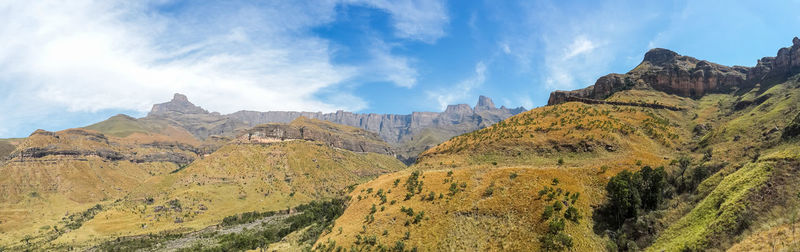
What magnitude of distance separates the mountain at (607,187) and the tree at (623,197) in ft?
0.42

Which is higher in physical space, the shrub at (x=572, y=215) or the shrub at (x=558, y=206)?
the shrub at (x=558, y=206)

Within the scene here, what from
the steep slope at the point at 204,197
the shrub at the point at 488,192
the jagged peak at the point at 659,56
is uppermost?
the jagged peak at the point at 659,56

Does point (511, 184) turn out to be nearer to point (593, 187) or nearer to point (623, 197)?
point (593, 187)

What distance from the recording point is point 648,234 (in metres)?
30.2

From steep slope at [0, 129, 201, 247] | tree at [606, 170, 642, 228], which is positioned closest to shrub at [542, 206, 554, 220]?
tree at [606, 170, 642, 228]

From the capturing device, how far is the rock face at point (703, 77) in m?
84.2

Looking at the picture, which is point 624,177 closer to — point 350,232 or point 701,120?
point 350,232

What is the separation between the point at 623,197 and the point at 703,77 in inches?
3432

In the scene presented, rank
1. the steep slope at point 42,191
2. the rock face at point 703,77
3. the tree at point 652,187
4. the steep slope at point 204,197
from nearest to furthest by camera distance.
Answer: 1. the tree at point 652,187
2. the rock face at point 703,77
3. the steep slope at point 204,197
4. the steep slope at point 42,191

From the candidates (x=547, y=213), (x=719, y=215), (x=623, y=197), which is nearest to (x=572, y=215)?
(x=547, y=213)

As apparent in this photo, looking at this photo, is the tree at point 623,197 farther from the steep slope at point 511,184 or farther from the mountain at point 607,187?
the steep slope at point 511,184

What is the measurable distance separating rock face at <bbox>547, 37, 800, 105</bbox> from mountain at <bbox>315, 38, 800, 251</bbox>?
7342 mm

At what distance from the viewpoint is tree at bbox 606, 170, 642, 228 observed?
34031 millimetres

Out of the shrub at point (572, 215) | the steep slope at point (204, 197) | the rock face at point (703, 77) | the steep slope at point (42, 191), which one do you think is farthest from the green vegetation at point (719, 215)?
the steep slope at point (42, 191)
